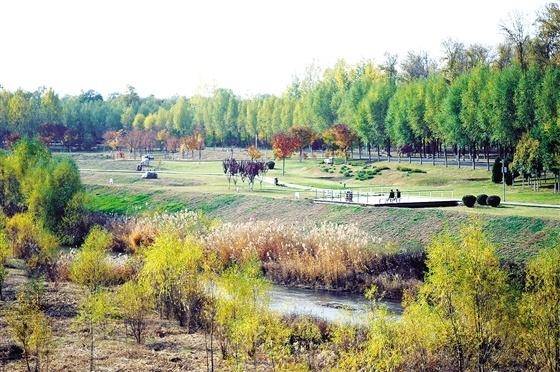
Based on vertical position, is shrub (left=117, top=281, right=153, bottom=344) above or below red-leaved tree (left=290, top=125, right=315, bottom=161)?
below

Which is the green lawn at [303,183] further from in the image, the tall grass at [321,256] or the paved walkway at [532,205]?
the tall grass at [321,256]

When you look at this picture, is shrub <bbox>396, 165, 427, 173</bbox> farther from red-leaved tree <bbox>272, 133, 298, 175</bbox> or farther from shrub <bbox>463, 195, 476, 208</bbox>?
shrub <bbox>463, 195, 476, 208</bbox>

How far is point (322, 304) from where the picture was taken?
43.1 meters

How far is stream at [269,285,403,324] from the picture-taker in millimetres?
39031

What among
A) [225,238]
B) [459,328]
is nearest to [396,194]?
[225,238]

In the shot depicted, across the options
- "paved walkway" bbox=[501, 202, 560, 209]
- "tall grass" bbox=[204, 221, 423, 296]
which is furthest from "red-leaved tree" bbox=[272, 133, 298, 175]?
"tall grass" bbox=[204, 221, 423, 296]

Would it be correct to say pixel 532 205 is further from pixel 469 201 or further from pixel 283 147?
pixel 283 147

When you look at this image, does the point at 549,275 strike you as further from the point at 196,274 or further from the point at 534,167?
the point at 534,167

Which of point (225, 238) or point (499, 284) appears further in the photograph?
point (225, 238)

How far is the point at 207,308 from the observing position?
121ft

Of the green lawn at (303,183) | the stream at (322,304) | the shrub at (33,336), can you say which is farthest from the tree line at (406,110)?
the shrub at (33,336)

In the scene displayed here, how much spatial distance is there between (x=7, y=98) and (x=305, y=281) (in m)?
112

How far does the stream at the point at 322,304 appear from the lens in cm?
3903

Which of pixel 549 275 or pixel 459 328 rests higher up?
pixel 549 275
